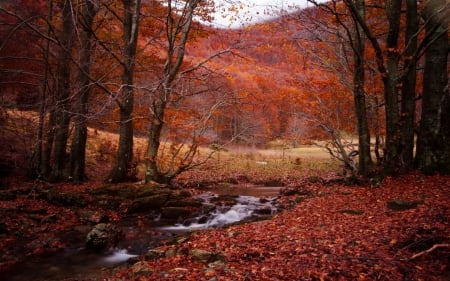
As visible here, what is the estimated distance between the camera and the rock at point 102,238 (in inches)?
336

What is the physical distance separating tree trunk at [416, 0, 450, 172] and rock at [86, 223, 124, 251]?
375 inches

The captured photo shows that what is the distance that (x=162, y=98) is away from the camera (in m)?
12.6

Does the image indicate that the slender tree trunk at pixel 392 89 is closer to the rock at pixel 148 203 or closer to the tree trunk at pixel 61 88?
the rock at pixel 148 203

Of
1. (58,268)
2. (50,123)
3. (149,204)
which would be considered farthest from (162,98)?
(58,268)

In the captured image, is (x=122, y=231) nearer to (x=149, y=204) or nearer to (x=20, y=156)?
(x=149, y=204)

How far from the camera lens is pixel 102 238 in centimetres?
859

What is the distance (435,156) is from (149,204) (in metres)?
9.45

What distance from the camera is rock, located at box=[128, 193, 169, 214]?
454 inches

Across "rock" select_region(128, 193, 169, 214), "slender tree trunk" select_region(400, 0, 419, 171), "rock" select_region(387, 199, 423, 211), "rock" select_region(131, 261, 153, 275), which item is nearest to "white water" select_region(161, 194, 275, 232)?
"rock" select_region(128, 193, 169, 214)

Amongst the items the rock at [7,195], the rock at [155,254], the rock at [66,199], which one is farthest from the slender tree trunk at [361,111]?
the rock at [7,195]

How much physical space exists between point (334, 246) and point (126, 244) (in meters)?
5.35

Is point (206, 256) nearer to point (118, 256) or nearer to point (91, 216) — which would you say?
point (118, 256)

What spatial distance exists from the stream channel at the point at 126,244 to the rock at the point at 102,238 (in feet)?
0.59

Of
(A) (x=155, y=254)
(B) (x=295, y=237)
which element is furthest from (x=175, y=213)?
(B) (x=295, y=237)
